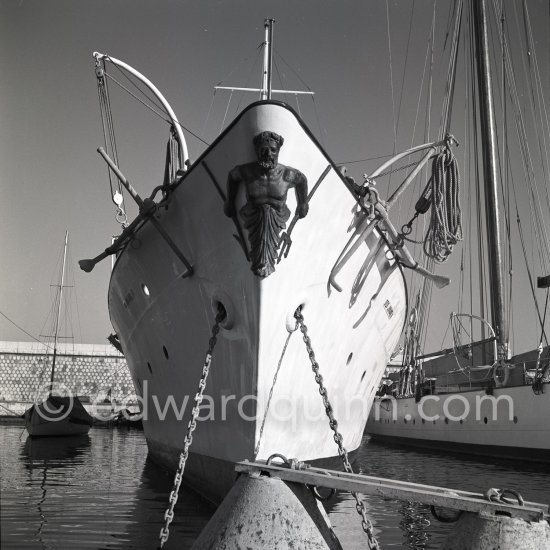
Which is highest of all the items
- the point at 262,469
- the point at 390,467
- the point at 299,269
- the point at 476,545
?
the point at 299,269

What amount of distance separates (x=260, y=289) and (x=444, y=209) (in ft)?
9.70

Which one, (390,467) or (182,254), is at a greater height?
(182,254)

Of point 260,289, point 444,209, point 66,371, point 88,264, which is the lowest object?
point 66,371

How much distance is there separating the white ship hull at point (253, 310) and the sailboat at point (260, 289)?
17 millimetres

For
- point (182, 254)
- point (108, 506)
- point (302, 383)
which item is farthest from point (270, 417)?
point (108, 506)

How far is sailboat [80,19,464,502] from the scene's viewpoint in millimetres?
5926

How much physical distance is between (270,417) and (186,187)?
2.79 meters

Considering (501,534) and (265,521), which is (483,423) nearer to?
(501,534)

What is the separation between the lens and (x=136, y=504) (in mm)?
7262

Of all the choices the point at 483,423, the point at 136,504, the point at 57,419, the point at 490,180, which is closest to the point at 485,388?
the point at 483,423

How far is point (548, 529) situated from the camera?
3.73 m

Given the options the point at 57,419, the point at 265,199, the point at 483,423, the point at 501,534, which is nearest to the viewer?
the point at 501,534

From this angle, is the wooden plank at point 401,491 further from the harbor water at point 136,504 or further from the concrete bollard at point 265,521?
the harbor water at point 136,504

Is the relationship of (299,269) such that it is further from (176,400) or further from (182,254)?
(176,400)
